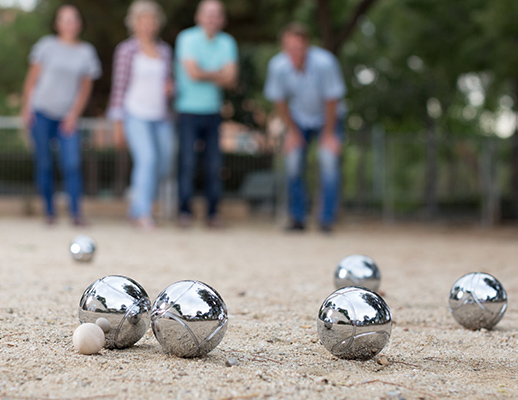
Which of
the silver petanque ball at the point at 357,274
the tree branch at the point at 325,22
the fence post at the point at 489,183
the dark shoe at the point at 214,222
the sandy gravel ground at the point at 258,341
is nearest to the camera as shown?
the sandy gravel ground at the point at 258,341

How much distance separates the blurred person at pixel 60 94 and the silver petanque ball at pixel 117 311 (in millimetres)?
5246

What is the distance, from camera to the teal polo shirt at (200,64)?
719 cm

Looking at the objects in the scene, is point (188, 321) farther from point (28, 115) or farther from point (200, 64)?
point (28, 115)

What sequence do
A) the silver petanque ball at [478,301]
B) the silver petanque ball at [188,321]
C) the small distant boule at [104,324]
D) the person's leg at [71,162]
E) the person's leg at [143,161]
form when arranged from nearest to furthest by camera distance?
the silver petanque ball at [188,321]
the small distant boule at [104,324]
the silver petanque ball at [478,301]
the person's leg at [143,161]
the person's leg at [71,162]

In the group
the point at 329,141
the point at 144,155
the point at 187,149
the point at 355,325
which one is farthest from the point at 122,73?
the point at 355,325

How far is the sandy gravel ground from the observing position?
5.63 ft

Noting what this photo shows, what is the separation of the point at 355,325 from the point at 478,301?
76 centimetres

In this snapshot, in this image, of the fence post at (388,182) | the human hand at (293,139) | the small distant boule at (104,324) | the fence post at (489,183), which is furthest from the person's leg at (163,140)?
the fence post at (489,183)

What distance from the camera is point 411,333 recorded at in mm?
2500

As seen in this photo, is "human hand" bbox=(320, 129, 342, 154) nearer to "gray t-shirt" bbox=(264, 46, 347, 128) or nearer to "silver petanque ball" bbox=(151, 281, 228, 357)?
"gray t-shirt" bbox=(264, 46, 347, 128)

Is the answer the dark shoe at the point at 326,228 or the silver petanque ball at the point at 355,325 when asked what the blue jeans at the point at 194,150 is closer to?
the dark shoe at the point at 326,228

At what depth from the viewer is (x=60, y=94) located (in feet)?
23.2

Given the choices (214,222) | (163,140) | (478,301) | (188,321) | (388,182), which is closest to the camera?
(188,321)

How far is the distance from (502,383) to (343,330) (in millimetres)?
468
